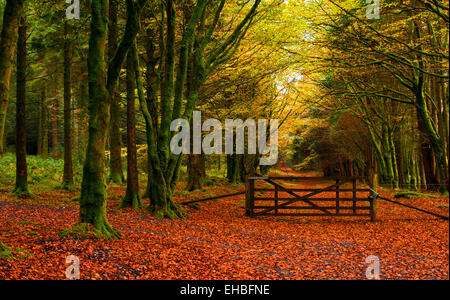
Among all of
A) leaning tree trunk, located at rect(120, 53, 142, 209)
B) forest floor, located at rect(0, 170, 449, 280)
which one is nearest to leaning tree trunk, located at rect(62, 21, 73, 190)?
forest floor, located at rect(0, 170, 449, 280)

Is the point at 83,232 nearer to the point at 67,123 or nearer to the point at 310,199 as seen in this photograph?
the point at 310,199

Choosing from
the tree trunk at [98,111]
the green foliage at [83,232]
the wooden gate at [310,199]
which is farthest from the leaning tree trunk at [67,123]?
the green foliage at [83,232]

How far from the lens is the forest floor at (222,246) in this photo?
171 inches

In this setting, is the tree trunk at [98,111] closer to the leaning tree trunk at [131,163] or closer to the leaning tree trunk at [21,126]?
the leaning tree trunk at [131,163]

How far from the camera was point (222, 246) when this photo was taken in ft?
25.6

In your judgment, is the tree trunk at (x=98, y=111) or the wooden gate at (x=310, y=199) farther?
the wooden gate at (x=310, y=199)

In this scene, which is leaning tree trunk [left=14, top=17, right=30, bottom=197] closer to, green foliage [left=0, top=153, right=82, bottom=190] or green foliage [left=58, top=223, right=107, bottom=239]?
green foliage [left=0, top=153, right=82, bottom=190]

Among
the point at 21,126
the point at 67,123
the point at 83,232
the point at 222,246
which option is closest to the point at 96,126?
the point at 83,232

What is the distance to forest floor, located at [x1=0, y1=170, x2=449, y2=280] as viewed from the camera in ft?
14.3

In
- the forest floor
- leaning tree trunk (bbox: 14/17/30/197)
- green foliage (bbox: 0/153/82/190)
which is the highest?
leaning tree trunk (bbox: 14/17/30/197)

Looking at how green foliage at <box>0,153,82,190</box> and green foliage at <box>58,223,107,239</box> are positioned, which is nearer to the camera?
green foliage at <box>58,223,107,239</box>

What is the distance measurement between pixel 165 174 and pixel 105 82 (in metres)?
5.18
